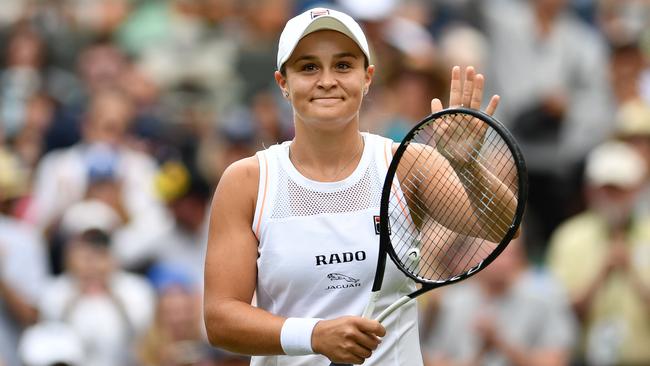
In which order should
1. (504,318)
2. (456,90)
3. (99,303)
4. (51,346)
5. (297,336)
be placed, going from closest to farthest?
1. (297,336)
2. (456,90)
3. (51,346)
4. (504,318)
5. (99,303)

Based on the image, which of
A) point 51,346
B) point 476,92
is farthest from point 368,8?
point 476,92

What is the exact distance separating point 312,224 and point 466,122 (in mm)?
614

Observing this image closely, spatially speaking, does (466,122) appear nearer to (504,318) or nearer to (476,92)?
(476,92)

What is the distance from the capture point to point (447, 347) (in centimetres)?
843

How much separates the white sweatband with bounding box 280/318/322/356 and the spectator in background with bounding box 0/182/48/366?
4.38 m

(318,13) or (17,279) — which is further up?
(318,13)

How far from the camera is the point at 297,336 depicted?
15.1ft

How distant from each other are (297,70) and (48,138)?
6.26 m

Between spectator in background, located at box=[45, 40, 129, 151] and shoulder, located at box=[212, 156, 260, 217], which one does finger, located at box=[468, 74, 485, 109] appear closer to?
shoulder, located at box=[212, 156, 260, 217]

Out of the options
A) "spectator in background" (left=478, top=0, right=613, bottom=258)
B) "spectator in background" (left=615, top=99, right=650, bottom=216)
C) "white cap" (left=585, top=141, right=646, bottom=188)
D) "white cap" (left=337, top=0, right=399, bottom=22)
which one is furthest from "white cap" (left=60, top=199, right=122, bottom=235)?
"spectator in background" (left=615, top=99, right=650, bottom=216)

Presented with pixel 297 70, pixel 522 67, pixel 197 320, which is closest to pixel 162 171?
pixel 197 320

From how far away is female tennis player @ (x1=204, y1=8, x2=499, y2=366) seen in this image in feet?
15.7

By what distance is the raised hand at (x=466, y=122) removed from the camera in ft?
15.7

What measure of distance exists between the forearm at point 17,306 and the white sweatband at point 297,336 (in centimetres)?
463
